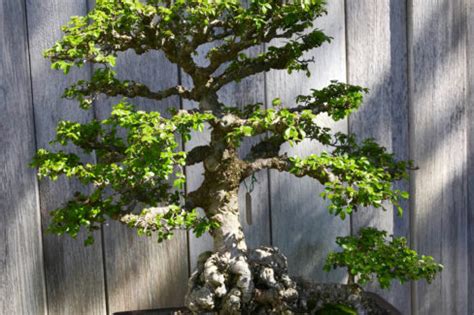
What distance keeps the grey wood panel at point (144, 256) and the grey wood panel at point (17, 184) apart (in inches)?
8.7

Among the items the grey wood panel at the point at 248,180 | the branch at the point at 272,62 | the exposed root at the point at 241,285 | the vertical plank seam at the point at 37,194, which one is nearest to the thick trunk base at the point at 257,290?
the exposed root at the point at 241,285

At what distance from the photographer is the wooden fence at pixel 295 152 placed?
196cm

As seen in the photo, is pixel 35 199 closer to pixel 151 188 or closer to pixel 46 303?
pixel 46 303

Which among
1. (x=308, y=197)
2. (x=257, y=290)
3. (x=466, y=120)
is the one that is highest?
(x=466, y=120)

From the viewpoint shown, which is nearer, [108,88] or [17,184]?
[108,88]

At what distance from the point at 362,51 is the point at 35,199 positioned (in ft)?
3.84

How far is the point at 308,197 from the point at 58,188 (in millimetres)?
819

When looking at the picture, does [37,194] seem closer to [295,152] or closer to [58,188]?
[58,188]

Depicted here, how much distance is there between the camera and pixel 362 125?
2.14m

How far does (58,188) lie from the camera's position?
1.99 meters

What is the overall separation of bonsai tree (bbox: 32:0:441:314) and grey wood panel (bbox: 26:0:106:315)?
364 millimetres

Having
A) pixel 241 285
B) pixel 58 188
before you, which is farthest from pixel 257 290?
pixel 58 188

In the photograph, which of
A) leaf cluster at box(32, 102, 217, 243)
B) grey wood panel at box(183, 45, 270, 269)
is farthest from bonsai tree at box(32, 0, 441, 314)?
grey wood panel at box(183, 45, 270, 269)

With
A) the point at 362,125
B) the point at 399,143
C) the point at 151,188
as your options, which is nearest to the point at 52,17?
the point at 151,188
